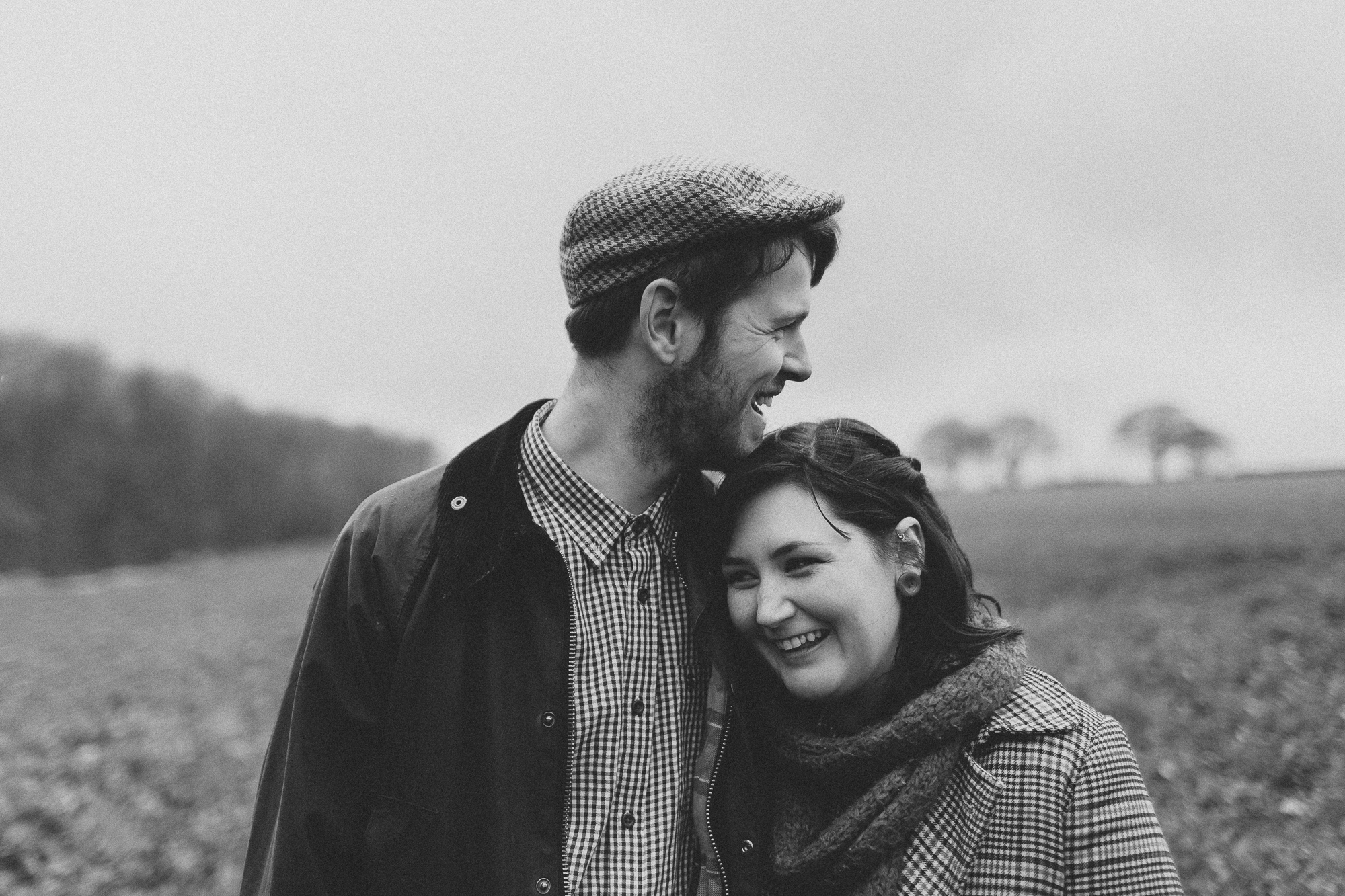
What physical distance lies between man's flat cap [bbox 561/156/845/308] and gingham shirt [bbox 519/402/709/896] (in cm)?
49

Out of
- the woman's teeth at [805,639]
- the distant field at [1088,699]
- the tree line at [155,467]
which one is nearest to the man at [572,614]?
the woman's teeth at [805,639]

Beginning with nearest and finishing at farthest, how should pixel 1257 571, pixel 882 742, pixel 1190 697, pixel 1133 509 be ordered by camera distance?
pixel 882 742
pixel 1190 697
pixel 1257 571
pixel 1133 509

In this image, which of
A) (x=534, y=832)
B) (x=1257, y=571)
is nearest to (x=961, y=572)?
(x=534, y=832)

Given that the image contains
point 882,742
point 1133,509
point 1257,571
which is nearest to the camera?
point 882,742

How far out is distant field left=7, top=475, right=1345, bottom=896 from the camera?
4.69m

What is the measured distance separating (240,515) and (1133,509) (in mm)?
39975

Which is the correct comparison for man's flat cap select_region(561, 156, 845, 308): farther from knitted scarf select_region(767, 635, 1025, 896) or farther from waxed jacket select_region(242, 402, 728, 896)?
knitted scarf select_region(767, 635, 1025, 896)

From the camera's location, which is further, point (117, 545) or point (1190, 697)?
point (117, 545)

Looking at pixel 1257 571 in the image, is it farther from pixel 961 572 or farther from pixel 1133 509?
pixel 961 572

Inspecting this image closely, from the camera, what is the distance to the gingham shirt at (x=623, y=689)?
6.51ft

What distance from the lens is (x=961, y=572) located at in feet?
7.78

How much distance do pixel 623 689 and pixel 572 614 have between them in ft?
0.71

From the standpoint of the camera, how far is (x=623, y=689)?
207 centimetres

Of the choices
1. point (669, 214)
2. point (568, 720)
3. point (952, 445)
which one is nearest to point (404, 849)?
point (568, 720)
